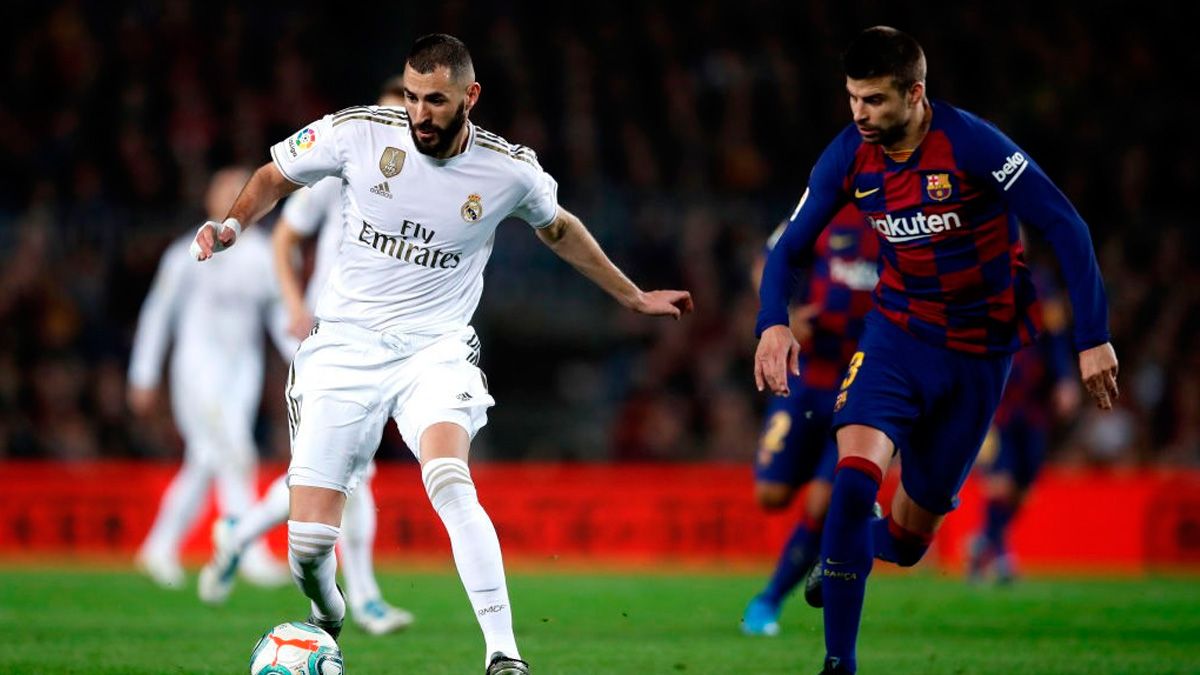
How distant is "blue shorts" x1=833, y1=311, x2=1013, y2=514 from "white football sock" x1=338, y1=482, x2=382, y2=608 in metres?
3.16

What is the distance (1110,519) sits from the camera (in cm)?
1620

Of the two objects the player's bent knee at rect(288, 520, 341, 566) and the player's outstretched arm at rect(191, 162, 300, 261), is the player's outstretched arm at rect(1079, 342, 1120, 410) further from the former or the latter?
the player's outstretched arm at rect(191, 162, 300, 261)

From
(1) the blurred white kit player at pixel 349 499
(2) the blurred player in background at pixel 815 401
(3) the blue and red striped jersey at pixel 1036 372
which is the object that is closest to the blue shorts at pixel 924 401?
(2) the blurred player in background at pixel 815 401

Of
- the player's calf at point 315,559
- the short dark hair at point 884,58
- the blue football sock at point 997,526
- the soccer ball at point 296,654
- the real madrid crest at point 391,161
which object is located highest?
the short dark hair at point 884,58

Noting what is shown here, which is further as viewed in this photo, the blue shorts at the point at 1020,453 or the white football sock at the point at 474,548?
the blue shorts at the point at 1020,453

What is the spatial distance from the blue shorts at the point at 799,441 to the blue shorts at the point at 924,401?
1.89m

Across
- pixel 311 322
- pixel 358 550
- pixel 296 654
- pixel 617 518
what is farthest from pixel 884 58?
pixel 617 518

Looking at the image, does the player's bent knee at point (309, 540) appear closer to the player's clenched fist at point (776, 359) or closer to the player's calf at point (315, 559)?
the player's calf at point (315, 559)

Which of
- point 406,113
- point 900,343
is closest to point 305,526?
point 406,113

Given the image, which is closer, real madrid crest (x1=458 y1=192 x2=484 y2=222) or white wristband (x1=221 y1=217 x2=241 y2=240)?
white wristband (x1=221 y1=217 x2=241 y2=240)

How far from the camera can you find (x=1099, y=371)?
246 inches

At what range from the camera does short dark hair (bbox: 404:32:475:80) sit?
6.36 m

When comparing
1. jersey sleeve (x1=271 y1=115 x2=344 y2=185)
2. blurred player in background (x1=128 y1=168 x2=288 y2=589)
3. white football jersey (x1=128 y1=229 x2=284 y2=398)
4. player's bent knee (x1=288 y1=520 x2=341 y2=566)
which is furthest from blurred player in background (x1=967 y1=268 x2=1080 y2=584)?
player's bent knee (x1=288 y1=520 x2=341 y2=566)

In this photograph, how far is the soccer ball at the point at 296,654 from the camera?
20.1ft
